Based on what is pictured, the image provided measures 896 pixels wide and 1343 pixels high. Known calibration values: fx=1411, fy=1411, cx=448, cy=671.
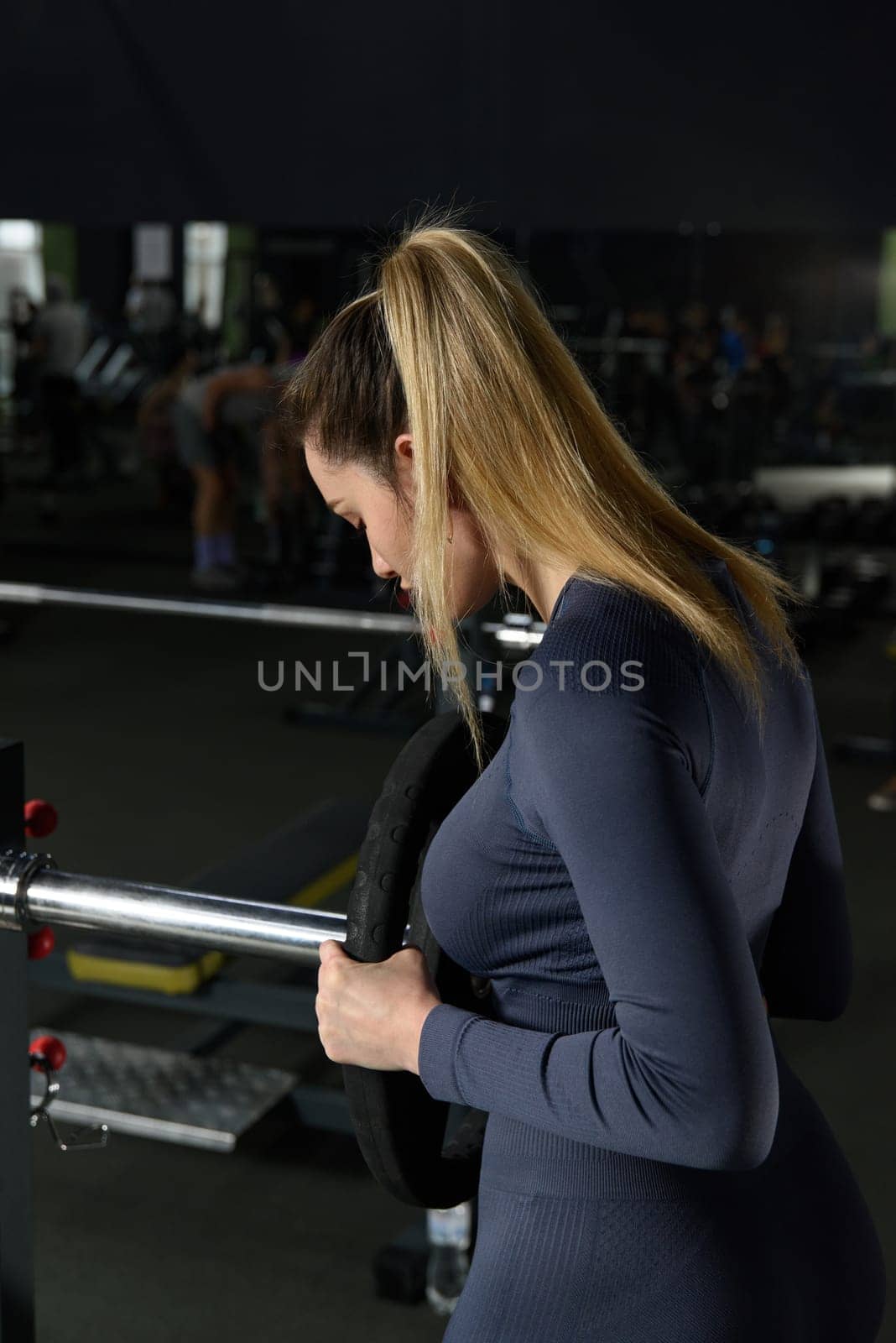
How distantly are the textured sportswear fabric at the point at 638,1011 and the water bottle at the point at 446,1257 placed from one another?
131 centimetres

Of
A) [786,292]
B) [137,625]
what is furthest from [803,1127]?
[786,292]

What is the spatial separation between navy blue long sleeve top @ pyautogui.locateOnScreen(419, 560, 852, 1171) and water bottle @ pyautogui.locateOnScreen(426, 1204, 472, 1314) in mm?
1393

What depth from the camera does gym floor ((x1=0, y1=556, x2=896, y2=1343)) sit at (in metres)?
2.26

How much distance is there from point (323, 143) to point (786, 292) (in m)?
5.95

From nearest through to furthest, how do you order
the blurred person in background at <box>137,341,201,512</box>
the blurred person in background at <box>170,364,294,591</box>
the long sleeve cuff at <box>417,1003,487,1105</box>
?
the long sleeve cuff at <box>417,1003,487,1105</box> < the blurred person in background at <box>170,364,294,591</box> < the blurred person in background at <box>137,341,201,512</box>

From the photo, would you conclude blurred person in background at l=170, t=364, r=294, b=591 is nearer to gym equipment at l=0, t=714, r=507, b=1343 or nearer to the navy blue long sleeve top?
gym equipment at l=0, t=714, r=507, b=1343

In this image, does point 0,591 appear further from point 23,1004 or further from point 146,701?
point 146,701

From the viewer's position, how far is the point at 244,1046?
10.1ft

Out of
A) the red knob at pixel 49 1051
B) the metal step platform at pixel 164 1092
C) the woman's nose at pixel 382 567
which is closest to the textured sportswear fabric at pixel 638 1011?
the woman's nose at pixel 382 567

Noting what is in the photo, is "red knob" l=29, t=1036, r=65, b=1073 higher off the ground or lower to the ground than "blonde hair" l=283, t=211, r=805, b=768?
lower

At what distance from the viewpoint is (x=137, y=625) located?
735cm

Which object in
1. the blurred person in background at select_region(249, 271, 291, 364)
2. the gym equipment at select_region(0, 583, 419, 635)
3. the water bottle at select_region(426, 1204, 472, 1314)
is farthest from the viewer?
the blurred person in background at select_region(249, 271, 291, 364)

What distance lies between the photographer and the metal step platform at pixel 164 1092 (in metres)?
2.56

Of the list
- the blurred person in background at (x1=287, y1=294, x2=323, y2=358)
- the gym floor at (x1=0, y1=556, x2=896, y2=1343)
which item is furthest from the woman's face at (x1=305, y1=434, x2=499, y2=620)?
the blurred person in background at (x1=287, y1=294, x2=323, y2=358)
